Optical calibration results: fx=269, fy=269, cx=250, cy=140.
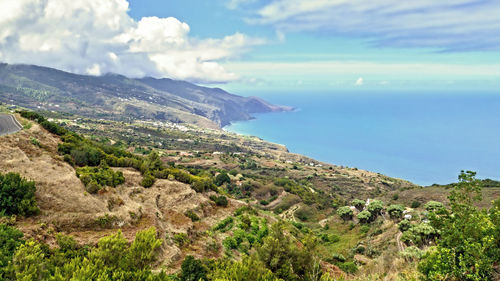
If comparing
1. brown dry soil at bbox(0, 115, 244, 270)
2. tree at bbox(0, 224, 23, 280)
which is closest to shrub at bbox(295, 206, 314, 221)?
brown dry soil at bbox(0, 115, 244, 270)

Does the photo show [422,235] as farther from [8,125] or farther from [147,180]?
[8,125]

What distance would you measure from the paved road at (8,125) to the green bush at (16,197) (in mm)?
11747

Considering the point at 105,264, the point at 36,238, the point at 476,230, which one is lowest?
the point at 36,238

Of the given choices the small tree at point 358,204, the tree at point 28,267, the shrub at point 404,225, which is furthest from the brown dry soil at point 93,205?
the small tree at point 358,204

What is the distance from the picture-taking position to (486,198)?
142 feet

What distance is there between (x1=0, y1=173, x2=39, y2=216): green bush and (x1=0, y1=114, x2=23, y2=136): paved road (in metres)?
11.7

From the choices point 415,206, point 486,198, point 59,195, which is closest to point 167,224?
point 59,195

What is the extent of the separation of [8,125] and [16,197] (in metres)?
17.3

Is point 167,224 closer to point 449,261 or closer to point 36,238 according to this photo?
point 36,238

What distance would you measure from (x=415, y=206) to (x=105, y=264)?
49.2m

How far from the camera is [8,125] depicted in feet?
92.5

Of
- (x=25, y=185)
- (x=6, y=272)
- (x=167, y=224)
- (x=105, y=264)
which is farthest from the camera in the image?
(x=167, y=224)

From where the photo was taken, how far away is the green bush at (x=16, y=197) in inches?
610

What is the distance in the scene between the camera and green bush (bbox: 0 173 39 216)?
15.5 m
